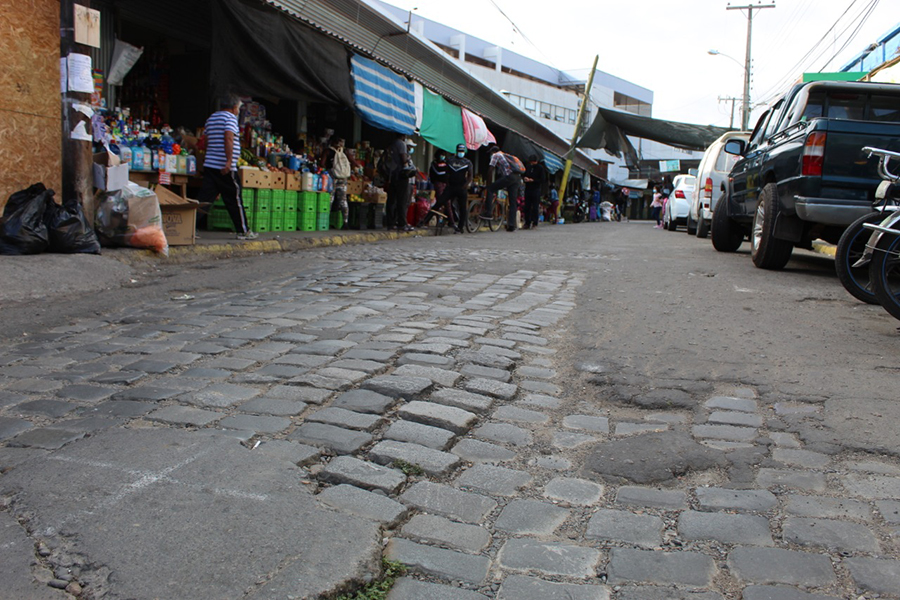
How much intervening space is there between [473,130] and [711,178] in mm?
6610

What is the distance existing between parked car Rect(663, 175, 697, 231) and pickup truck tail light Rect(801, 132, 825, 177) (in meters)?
13.8

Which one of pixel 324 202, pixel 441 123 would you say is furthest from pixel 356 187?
pixel 441 123

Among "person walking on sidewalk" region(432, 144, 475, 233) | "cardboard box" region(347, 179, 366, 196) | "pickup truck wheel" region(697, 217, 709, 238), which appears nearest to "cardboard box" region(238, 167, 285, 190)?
"cardboard box" region(347, 179, 366, 196)

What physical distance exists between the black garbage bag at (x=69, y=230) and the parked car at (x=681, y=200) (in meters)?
17.1

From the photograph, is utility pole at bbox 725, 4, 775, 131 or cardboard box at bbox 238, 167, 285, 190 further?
utility pole at bbox 725, 4, 775, 131

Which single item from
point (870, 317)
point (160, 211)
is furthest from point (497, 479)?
point (160, 211)

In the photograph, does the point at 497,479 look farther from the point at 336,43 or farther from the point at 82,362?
the point at 336,43

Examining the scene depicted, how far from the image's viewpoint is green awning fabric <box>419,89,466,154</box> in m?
16.2

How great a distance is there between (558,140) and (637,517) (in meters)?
32.0

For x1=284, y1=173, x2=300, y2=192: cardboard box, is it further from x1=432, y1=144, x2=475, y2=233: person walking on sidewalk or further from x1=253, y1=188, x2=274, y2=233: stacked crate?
x1=432, y1=144, x2=475, y2=233: person walking on sidewalk

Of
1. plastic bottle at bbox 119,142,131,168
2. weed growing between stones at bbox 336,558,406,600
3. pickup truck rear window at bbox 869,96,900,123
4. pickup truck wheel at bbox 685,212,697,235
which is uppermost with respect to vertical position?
pickup truck rear window at bbox 869,96,900,123

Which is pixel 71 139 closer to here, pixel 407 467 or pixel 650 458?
pixel 407 467

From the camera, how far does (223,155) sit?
9.16 meters

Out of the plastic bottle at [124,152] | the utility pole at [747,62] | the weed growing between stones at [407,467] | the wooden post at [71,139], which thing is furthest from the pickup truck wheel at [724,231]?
the utility pole at [747,62]
